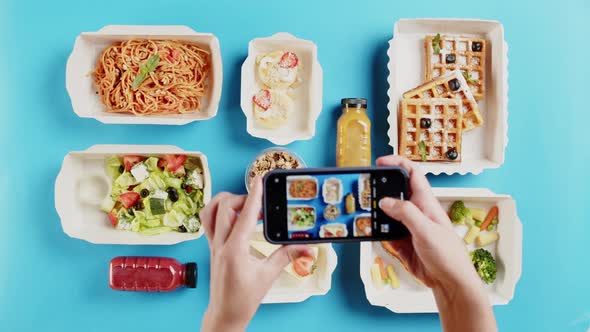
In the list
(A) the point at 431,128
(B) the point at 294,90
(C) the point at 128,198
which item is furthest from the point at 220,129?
(A) the point at 431,128

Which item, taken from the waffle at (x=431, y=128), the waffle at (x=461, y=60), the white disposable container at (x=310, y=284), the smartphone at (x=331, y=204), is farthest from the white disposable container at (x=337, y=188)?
the waffle at (x=461, y=60)

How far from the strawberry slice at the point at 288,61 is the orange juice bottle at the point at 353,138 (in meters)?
0.29

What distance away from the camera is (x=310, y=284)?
97.6 inches

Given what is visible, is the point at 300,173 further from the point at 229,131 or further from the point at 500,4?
the point at 500,4

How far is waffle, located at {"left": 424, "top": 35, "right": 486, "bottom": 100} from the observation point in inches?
99.0

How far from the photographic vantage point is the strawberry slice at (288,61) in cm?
247

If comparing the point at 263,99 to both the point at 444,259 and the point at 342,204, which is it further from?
the point at 444,259

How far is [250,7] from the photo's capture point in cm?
257

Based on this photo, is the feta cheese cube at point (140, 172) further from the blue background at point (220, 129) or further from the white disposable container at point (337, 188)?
the white disposable container at point (337, 188)

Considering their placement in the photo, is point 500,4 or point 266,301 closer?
point 266,301

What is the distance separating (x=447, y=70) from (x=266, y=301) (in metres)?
1.39

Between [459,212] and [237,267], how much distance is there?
4.90 feet

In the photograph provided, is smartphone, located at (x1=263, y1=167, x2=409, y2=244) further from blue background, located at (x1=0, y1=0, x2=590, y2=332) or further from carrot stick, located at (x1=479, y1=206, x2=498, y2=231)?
carrot stick, located at (x1=479, y1=206, x2=498, y2=231)

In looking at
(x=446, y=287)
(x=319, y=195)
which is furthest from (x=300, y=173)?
(x=446, y=287)
